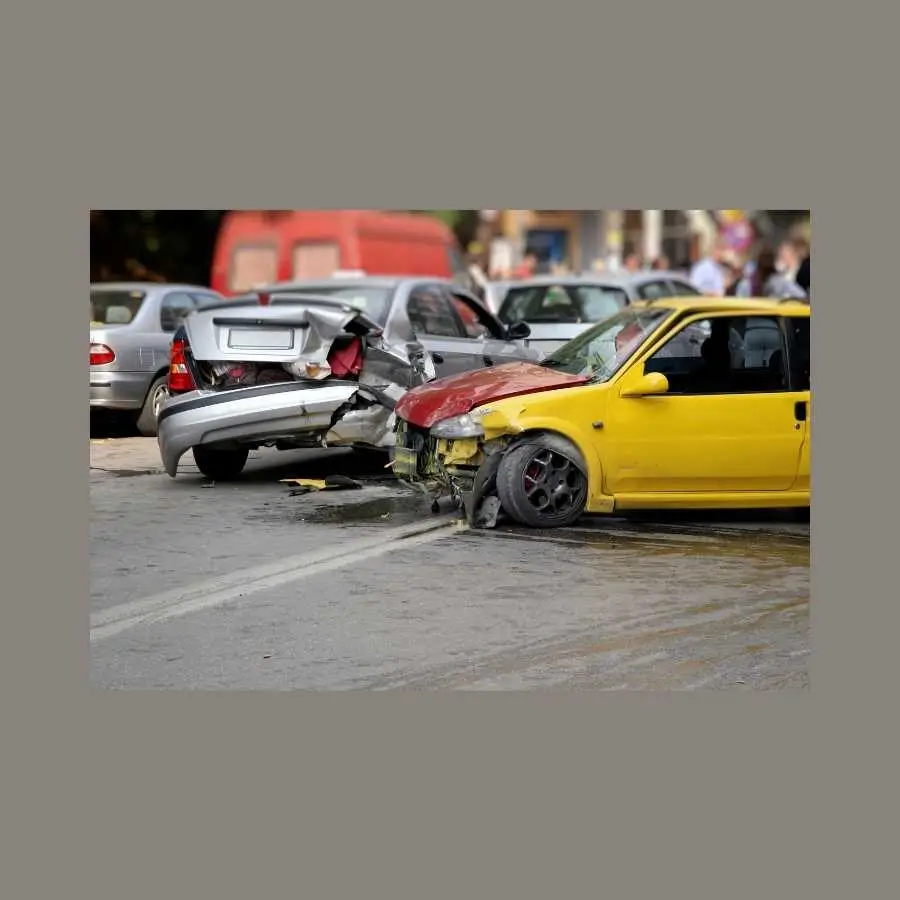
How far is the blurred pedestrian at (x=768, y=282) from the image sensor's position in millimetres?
9453

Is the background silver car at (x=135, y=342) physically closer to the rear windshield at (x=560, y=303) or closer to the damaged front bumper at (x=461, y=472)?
the damaged front bumper at (x=461, y=472)

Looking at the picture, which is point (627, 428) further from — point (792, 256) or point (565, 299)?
point (565, 299)

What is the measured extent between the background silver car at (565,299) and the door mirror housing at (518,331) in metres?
0.08

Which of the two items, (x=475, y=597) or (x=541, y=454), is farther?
(x=541, y=454)

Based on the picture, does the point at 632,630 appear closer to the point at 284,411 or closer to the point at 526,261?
the point at 284,411

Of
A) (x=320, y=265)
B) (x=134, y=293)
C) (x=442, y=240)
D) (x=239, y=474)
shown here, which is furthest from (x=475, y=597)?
(x=442, y=240)

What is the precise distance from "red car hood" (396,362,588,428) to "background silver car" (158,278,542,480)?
12 cm

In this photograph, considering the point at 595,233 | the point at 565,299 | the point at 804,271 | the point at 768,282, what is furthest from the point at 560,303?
the point at 804,271

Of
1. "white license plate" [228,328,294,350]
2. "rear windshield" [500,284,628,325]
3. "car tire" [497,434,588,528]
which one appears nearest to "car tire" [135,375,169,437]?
"white license plate" [228,328,294,350]

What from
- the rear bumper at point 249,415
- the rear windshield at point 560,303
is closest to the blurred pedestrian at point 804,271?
the rear bumper at point 249,415

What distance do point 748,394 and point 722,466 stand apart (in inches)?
14.6

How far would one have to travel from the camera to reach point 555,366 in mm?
9961

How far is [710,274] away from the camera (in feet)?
41.7

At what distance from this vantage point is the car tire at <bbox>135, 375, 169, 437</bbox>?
900cm
